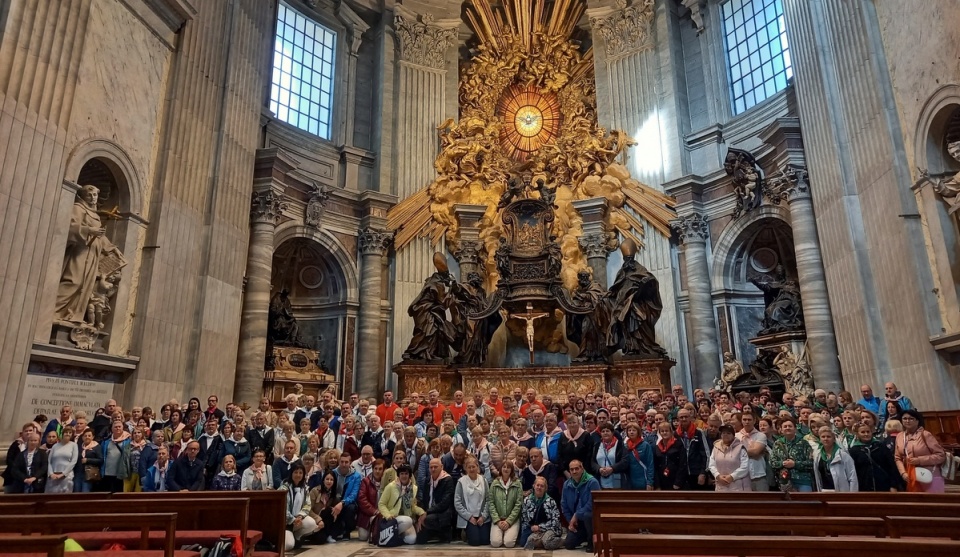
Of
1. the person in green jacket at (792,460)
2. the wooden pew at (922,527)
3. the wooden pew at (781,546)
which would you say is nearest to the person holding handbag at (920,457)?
the person in green jacket at (792,460)

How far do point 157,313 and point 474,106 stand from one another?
11119 millimetres

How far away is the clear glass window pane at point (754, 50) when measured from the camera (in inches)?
546

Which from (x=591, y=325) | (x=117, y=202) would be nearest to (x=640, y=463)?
(x=591, y=325)

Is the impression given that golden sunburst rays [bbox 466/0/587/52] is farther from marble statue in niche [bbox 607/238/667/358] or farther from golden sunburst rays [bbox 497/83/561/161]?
marble statue in niche [bbox 607/238/667/358]

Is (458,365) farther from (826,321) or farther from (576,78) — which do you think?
(576,78)

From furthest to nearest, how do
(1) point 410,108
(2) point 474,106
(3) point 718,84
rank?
(2) point 474,106
(1) point 410,108
(3) point 718,84

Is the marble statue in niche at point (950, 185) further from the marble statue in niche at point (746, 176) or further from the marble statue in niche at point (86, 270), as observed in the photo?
the marble statue in niche at point (86, 270)

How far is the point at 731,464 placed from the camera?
5.41m

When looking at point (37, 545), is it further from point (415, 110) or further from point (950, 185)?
point (415, 110)

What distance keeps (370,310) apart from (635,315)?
6.20 m

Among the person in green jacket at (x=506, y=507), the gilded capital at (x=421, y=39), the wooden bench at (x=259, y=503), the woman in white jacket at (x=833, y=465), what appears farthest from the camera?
the gilded capital at (x=421, y=39)

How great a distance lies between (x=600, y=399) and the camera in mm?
9133

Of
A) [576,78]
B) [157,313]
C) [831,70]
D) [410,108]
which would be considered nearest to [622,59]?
[576,78]

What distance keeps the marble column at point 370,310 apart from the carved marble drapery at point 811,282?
352 inches
